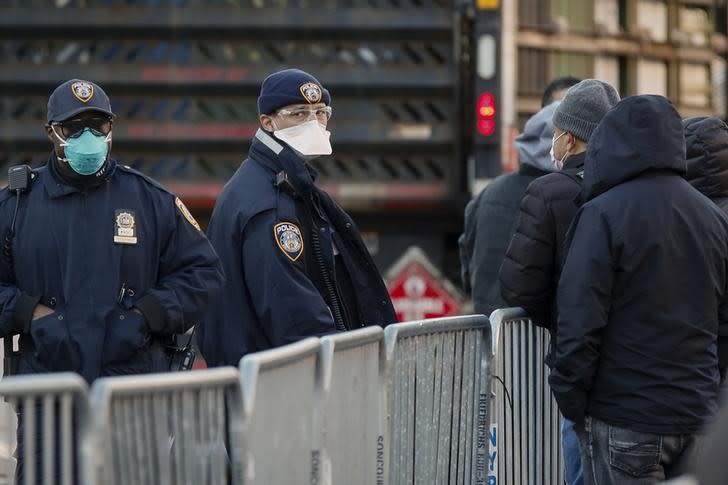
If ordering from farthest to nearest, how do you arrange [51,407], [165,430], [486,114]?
[486,114]
[165,430]
[51,407]

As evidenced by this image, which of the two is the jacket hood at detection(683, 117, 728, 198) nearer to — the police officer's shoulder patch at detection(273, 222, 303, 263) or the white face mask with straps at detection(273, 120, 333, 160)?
the white face mask with straps at detection(273, 120, 333, 160)

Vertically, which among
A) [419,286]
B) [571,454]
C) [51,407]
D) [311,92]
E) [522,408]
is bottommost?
[571,454]

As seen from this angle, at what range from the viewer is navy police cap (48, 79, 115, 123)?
5.08 m

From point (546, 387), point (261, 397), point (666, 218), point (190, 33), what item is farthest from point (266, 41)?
point (261, 397)

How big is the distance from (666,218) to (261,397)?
4.70 ft

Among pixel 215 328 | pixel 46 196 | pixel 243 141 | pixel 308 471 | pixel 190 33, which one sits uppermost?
pixel 190 33

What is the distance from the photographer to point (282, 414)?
4.01 m

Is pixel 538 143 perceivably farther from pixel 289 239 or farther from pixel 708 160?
pixel 289 239

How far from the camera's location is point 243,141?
1029cm

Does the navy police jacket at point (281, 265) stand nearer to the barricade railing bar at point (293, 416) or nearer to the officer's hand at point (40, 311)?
→ the barricade railing bar at point (293, 416)

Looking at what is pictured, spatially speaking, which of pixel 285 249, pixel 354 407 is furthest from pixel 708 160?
pixel 354 407

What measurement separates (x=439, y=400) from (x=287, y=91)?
3.66 ft

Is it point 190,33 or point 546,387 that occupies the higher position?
point 190,33

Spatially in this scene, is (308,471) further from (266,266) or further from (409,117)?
(409,117)
